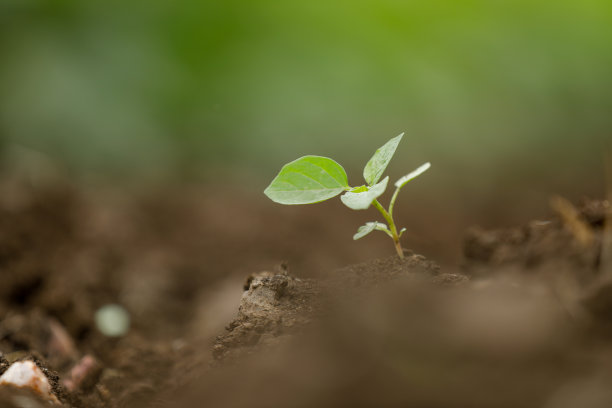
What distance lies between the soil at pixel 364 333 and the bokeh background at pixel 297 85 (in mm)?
1568

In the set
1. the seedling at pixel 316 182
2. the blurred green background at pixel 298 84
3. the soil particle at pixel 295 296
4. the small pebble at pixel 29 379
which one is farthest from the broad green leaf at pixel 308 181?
the blurred green background at pixel 298 84

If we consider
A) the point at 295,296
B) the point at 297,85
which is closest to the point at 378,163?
the point at 295,296

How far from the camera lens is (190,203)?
2662mm

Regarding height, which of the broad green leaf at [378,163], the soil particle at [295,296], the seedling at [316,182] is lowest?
the soil particle at [295,296]

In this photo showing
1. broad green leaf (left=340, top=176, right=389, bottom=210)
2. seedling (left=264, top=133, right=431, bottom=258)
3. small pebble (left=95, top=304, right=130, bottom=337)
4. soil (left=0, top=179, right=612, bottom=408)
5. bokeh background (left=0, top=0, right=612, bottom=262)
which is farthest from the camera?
bokeh background (left=0, top=0, right=612, bottom=262)

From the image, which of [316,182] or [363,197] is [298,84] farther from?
[363,197]

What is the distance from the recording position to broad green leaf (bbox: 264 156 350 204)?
0.88 meters

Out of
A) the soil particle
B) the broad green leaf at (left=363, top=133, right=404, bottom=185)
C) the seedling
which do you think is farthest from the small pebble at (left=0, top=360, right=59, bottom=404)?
the broad green leaf at (left=363, top=133, right=404, bottom=185)

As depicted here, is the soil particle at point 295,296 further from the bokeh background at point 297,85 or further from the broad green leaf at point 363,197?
the bokeh background at point 297,85

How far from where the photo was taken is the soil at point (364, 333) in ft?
2.04

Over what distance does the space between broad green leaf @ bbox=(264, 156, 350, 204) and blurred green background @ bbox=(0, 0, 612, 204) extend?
2162 millimetres

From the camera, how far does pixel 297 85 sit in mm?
3312

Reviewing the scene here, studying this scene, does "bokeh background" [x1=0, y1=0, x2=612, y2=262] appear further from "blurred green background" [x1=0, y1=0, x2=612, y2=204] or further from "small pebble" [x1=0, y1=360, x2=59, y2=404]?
"small pebble" [x1=0, y1=360, x2=59, y2=404]

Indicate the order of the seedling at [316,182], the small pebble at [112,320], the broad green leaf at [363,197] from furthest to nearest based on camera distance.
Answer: the small pebble at [112,320]
the seedling at [316,182]
the broad green leaf at [363,197]
